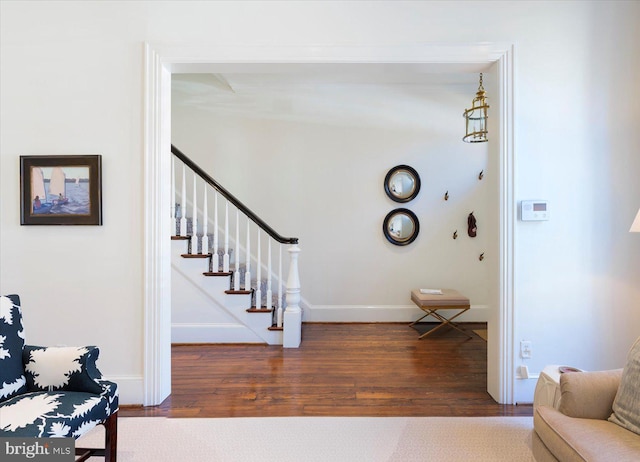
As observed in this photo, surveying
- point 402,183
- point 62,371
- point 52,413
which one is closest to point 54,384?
point 62,371

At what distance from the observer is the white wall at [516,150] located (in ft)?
8.61

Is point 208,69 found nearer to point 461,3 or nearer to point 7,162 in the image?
point 7,162

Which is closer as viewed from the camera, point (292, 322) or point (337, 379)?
point (337, 379)

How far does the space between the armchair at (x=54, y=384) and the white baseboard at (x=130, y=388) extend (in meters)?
0.85

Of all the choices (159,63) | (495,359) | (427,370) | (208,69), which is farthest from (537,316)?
(159,63)

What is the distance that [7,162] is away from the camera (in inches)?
102

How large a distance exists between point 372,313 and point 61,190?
3794 millimetres

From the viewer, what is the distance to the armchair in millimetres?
1613

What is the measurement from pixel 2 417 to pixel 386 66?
2965 millimetres

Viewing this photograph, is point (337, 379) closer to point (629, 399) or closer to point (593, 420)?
point (593, 420)

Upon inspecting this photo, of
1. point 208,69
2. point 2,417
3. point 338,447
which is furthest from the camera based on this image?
point 208,69

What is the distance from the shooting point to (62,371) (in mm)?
1772

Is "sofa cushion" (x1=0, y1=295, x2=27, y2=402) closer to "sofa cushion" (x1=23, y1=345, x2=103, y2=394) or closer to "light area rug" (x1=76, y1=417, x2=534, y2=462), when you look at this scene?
"sofa cushion" (x1=23, y1=345, x2=103, y2=394)

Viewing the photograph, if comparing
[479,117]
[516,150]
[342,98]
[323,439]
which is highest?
[342,98]
